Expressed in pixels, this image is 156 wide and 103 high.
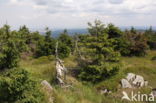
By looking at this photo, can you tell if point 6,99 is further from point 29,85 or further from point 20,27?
point 20,27

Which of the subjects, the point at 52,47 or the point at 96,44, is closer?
the point at 96,44

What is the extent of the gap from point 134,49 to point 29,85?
18795mm

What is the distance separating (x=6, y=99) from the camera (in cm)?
717

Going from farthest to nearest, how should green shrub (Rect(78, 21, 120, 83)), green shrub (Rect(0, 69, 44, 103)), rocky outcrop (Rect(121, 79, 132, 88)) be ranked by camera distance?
green shrub (Rect(78, 21, 120, 83))
rocky outcrop (Rect(121, 79, 132, 88))
green shrub (Rect(0, 69, 44, 103))

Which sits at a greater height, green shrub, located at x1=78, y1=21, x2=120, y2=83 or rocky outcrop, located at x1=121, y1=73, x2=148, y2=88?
green shrub, located at x1=78, y1=21, x2=120, y2=83

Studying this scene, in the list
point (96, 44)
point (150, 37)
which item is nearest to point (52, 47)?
point (96, 44)

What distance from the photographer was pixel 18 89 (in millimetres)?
6922

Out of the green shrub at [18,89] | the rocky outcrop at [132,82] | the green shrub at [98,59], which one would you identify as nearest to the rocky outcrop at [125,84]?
the rocky outcrop at [132,82]

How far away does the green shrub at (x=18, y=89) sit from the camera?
6989 mm

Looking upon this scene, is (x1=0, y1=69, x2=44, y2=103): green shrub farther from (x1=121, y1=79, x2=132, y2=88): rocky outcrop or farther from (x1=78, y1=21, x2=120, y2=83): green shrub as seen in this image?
(x1=121, y1=79, x2=132, y2=88): rocky outcrop

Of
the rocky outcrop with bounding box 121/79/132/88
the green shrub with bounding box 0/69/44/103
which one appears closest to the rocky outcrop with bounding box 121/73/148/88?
the rocky outcrop with bounding box 121/79/132/88

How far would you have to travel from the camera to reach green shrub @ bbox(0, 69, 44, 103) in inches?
275

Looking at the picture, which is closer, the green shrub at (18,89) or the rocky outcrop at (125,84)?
the green shrub at (18,89)

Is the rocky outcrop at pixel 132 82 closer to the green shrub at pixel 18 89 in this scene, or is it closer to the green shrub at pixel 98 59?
the green shrub at pixel 98 59
